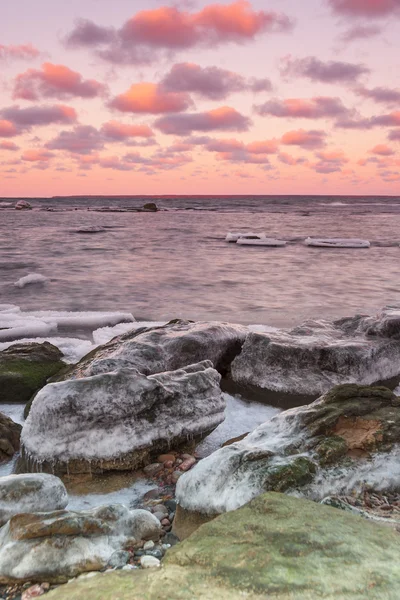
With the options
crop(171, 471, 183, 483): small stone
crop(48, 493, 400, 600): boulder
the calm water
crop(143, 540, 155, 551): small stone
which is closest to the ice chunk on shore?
the calm water

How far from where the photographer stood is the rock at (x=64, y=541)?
269 cm

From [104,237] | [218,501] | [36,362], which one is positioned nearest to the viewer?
[218,501]

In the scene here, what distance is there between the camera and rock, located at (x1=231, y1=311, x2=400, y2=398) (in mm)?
6008

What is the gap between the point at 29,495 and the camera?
343cm

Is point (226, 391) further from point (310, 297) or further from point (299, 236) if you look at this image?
point (299, 236)

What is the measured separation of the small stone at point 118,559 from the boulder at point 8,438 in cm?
204

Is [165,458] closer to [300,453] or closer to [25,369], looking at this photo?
[300,453]

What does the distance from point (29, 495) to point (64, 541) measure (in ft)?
2.40

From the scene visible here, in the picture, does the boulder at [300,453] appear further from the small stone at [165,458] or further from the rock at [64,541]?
the small stone at [165,458]

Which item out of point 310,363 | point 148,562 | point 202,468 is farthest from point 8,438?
point 310,363

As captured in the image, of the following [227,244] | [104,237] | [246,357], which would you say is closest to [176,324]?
[246,357]

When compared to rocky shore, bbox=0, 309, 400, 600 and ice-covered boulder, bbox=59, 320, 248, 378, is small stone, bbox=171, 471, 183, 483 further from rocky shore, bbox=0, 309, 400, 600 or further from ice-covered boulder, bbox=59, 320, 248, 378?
ice-covered boulder, bbox=59, 320, 248, 378

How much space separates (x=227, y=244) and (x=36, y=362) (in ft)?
74.6

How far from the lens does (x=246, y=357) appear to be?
6289 millimetres
